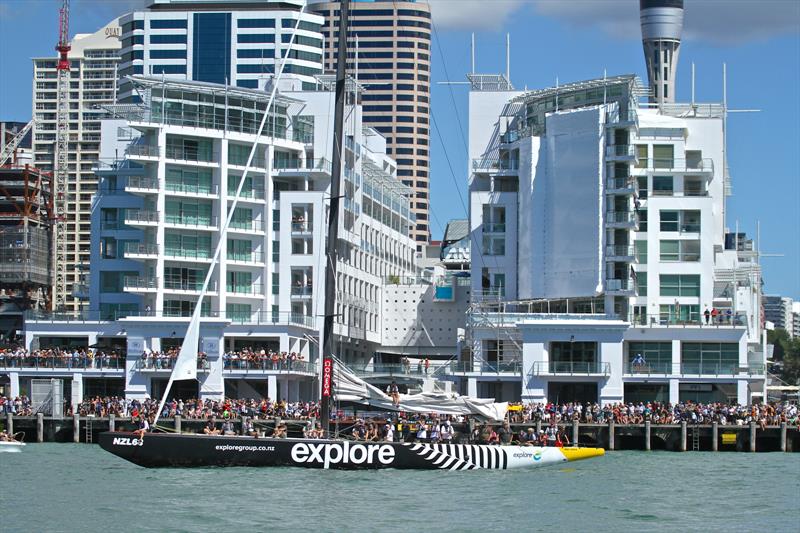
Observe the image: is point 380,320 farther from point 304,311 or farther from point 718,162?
point 718,162

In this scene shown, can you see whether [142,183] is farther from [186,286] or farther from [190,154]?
[186,286]

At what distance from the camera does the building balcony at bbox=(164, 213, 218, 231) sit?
105m

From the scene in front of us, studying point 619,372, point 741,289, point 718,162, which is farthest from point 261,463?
point 741,289

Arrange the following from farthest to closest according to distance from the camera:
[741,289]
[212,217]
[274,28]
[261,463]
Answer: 1. [274,28]
2. [741,289]
3. [212,217]
4. [261,463]

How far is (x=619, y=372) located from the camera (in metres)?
99.1

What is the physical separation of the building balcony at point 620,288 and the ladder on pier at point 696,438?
15534mm

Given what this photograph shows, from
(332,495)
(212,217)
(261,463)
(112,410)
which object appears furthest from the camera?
(212,217)

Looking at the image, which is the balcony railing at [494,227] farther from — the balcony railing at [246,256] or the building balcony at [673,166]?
the balcony railing at [246,256]

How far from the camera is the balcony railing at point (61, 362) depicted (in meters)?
100

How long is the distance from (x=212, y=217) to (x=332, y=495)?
51334 mm

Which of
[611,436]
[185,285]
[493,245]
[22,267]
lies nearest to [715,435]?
[611,436]

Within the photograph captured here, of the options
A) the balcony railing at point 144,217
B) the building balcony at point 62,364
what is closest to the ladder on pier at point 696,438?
the building balcony at point 62,364

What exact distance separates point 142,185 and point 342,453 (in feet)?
146

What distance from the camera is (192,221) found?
105 metres
